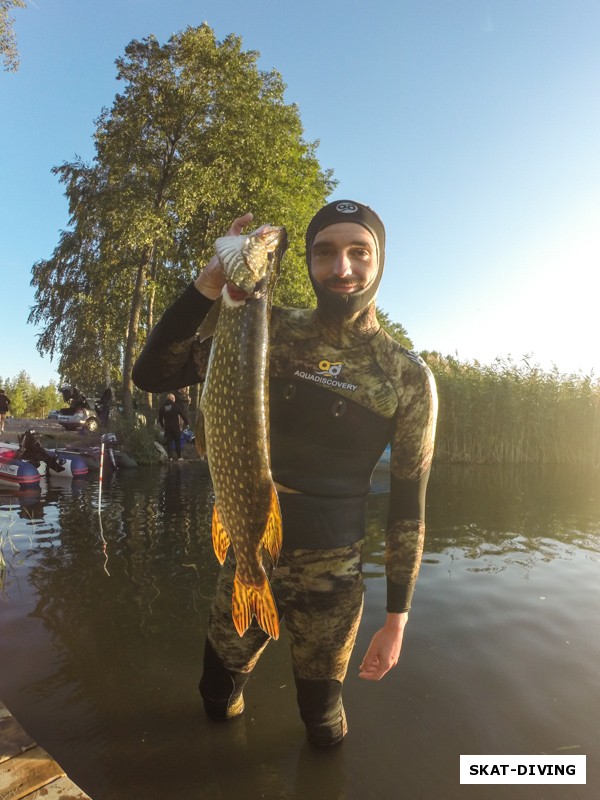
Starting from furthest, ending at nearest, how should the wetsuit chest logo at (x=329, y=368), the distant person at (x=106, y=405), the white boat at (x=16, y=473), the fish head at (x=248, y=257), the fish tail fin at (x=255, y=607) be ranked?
the distant person at (x=106, y=405)
the white boat at (x=16, y=473)
the wetsuit chest logo at (x=329, y=368)
the fish tail fin at (x=255, y=607)
the fish head at (x=248, y=257)

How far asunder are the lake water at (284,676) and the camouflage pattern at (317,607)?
93 cm

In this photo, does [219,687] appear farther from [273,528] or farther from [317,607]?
[273,528]

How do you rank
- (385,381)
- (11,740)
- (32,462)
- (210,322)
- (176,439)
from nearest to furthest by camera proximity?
(210,322) → (11,740) → (385,381) → (32,462) → (176,439)

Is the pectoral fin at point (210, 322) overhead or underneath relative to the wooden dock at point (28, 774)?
overhead

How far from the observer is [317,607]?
2.61 meters

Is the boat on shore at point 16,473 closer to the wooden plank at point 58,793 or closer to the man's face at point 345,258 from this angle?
the wooden plank at point 58,793

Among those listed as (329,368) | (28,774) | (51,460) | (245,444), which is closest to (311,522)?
(245,444)

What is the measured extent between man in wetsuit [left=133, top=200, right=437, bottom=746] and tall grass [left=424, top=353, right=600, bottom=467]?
17676 millimetres

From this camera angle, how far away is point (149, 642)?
4719 millimetres

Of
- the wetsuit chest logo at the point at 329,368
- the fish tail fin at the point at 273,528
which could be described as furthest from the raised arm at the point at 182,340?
the fish tail fin at the point at 273,528

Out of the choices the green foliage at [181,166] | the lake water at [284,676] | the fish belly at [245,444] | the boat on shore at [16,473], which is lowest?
the lake water at [284,676]

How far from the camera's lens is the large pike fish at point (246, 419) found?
7.17ft

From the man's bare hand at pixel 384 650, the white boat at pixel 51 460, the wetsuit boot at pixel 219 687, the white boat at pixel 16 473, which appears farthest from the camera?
the white boat at pixel 51 460

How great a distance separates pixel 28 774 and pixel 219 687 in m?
0.98
